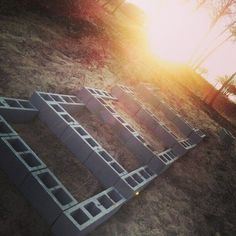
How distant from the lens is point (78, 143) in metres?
5.20

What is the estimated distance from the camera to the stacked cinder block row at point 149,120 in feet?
26.7

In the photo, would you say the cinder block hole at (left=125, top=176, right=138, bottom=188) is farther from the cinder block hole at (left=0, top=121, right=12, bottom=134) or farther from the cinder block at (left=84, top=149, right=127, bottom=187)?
the cinder block hole at (left=0, top=121, right=12, bottom=134)

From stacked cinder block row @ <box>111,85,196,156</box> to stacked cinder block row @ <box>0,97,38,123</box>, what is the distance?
381cm

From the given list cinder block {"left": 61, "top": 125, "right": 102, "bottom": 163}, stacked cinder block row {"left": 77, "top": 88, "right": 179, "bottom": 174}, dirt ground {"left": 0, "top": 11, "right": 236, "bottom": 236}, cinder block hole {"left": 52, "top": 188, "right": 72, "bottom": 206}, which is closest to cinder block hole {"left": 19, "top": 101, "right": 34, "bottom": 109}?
dirt ground {"left": 0, "top": 11, "right": 236, "bottom": 236}

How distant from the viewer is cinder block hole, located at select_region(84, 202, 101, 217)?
4170mm

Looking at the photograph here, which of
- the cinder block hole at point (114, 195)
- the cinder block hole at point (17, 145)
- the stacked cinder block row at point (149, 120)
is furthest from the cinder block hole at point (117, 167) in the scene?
the stacked cinder block row at point (149, 120)

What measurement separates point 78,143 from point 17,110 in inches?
49.0

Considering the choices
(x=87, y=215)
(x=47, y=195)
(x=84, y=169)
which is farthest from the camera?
(x=84, y=169)

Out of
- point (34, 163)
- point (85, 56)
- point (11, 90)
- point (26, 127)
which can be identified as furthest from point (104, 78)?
point (34, 163)

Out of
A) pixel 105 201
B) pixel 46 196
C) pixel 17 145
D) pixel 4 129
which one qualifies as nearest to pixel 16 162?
pixel 17 145

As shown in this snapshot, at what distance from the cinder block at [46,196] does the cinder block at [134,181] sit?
1187 mm

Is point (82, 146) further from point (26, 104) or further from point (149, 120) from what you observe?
point (149, 120)

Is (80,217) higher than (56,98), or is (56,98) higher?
(56,98)

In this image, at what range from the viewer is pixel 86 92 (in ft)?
23.7
